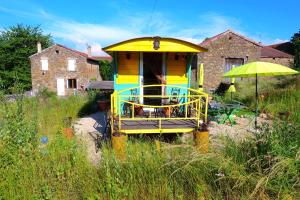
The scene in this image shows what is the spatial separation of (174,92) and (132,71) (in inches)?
64.1

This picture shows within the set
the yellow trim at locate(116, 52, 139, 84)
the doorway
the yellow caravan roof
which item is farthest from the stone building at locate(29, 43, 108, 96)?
the yellow caravan roof

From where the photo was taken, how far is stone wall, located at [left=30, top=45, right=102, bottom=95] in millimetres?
35156

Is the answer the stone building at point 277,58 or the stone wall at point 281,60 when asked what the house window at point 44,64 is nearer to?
the stone building at point 277,58

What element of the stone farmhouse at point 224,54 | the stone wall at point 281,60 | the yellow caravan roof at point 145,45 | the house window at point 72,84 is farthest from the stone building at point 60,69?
the yellow caravan roof at point 145,45

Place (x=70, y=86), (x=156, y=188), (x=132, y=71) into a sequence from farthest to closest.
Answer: (x=70, y=86) → (x=132, y=71) → (x=156, y=188)

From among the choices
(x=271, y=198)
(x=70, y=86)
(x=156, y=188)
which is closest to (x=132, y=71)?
(x=156, y=188)

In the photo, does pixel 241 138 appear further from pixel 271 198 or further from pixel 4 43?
pixel 4 43

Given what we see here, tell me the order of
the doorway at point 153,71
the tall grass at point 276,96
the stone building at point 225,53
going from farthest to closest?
the stone building at point 225,53 < the tall grass at point 276,96 < the doorway at point 153,71

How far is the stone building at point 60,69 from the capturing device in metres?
35.2

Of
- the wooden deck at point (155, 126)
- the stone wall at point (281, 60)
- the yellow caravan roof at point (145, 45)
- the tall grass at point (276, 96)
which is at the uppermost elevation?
the stone wall at point (281, 60)

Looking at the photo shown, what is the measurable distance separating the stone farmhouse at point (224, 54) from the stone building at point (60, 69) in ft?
63.8

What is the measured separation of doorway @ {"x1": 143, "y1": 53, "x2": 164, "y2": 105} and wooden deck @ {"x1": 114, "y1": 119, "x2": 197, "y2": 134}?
79.4 inches

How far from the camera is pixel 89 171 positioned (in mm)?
3627

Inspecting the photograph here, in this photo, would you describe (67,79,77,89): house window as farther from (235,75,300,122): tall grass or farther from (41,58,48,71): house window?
(235,75,300,122): tall grass
